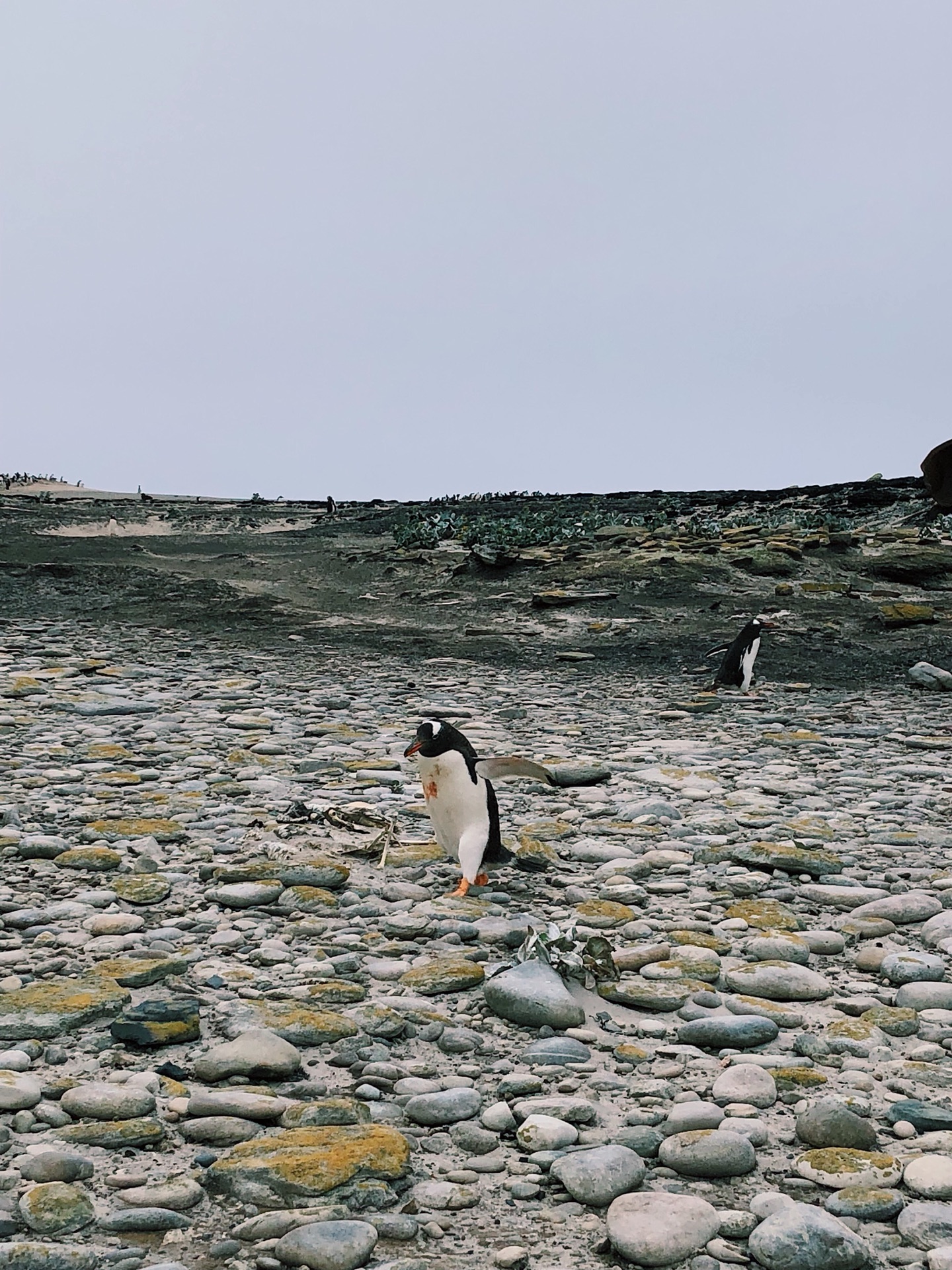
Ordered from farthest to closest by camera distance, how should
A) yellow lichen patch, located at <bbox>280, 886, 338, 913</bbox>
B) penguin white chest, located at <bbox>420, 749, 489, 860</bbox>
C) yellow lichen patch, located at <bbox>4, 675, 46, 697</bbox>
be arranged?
yellow lichen patch, located at <bbox>4, 675, 46, 697</bbox>, penguin white chest, located at <bbox>420, 749, 489, 860</bbox>, yellow lichen patch, located at <bbox>280, 886, 338, 913</bbox>

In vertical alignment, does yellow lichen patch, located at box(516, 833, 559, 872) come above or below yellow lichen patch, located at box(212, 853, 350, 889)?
below

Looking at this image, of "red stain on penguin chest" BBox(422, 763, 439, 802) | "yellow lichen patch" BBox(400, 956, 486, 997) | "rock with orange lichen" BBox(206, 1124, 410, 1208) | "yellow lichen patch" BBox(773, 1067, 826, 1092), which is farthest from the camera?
"red stain on penguin chest" BBox(422, 763, 439, 802)

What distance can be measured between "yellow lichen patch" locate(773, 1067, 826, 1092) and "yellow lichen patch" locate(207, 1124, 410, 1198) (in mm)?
1066

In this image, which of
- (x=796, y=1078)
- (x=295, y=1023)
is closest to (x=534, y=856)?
(x=295, y=1023)

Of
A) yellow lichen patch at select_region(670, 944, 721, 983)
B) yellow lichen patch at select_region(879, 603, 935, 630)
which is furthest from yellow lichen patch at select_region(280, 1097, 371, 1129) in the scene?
yellow lichen patch at select_region(879, 603, 935, 630)

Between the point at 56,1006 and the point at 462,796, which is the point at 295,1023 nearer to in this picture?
the point at 56,1006

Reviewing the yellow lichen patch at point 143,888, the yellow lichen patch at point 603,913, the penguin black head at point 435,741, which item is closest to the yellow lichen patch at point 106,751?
the yellow lichen patch at point 143,888

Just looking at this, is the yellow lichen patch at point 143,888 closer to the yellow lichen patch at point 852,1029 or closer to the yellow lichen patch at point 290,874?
the yellow lichen patch at point 290,874

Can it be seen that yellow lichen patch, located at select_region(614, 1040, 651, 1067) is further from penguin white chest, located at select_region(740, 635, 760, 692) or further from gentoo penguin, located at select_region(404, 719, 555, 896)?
penguin white chest, located at select_region(740, 635, 760, 692)

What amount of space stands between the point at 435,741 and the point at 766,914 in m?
1.60

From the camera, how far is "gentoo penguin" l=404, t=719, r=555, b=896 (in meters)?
4.68

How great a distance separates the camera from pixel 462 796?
484cm

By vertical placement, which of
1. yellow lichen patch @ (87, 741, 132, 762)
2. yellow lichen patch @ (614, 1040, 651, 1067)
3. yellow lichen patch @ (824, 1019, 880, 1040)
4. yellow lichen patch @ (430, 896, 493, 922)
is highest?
yellow lichen patch @ (87, 741, 132, 762)

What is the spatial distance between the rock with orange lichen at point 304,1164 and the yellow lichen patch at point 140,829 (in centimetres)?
268
